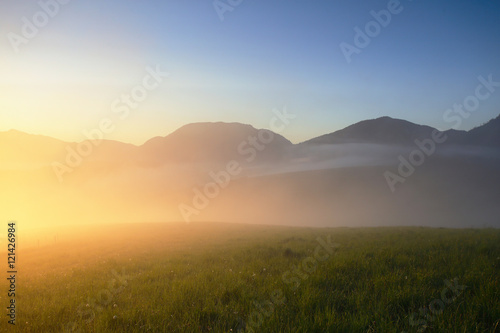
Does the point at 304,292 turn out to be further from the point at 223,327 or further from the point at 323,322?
the point at 223,327

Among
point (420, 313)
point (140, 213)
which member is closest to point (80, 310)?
point (420, 313)

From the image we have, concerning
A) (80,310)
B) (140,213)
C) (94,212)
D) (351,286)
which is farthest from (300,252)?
(140,213)

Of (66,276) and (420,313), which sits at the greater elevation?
(420,313)

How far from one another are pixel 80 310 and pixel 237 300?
3628 millimetres

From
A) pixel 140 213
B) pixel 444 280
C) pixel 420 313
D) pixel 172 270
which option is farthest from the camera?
pixel 140 213

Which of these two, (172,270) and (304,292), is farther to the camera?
(172,270)

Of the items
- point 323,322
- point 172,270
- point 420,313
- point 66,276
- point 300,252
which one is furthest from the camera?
point 300,252

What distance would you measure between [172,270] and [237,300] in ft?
15.5

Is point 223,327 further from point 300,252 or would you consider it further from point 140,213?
point 140,213

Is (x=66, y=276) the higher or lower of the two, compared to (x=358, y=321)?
lower

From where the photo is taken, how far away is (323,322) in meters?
4.52

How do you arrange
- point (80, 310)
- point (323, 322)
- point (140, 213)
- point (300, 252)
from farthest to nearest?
point (140, 213)
point (300, 252)
point (80, 310)
point (323, 322)

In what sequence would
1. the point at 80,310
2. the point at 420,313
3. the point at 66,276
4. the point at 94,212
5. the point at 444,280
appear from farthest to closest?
the point at 94,212 → the point at 66,276 → the point at 444,280 → the point at 80,310 → the point at 420,313

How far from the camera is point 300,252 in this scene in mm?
12172
